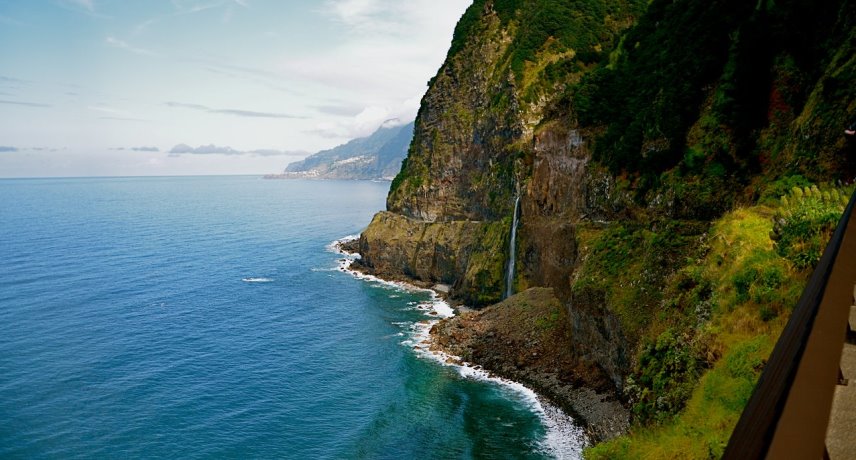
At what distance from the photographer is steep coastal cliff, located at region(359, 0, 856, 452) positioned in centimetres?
1917

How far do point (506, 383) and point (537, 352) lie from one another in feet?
16.5

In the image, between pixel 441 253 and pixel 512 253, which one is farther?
pixel 441 253

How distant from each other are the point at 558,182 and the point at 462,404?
27104mm

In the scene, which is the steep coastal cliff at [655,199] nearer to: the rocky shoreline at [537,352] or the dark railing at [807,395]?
the rocky shoreline at [537,352]

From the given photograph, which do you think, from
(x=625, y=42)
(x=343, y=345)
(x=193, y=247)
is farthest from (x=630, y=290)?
(x=193, y=247)

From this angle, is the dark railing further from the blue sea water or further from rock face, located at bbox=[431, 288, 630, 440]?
the blue sea water

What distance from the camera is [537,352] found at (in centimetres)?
5103

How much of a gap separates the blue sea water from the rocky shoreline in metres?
2.76

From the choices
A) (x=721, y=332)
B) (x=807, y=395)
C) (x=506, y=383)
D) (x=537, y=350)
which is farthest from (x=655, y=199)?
(x=807, y=395)

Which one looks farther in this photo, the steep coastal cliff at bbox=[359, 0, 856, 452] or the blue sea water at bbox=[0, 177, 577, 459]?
the blue sea water at bbox=[0, 177, 577, 459]

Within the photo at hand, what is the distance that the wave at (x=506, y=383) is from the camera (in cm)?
3809

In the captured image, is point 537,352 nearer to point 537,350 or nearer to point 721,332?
point 537,350

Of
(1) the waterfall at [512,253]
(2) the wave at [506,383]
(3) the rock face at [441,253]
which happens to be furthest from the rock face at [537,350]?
(3) the rock face at [441,253]

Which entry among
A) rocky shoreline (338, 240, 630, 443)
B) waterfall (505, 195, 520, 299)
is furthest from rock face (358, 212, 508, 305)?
rocky shoreline (338, 240, 630, 443)
